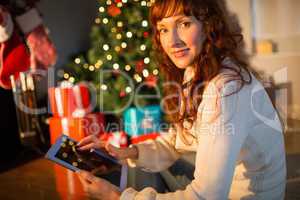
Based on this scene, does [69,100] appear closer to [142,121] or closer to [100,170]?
[142,121]

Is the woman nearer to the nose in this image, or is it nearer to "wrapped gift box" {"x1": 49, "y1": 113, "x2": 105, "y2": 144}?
the nose

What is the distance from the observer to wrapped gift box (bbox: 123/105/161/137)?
1896 mm

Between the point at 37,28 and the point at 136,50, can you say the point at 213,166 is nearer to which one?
the point at 37,28

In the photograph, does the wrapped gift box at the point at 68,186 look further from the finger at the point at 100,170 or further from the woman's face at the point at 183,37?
the woman's face at the point at 183,37

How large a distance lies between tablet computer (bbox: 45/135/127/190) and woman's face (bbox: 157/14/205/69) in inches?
14.0

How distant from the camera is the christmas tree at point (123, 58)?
187cm

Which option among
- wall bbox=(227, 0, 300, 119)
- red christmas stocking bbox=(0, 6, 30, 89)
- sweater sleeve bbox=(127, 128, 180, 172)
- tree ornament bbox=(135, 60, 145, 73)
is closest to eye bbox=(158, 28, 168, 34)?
sweater sleeve bbox=(127, 128, 180, 172)

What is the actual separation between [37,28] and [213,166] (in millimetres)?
1122

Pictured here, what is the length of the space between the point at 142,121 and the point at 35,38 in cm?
74

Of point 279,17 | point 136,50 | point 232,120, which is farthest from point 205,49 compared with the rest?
point 279,17

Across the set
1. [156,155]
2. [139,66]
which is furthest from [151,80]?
[156,155]

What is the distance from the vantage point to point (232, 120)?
699mm

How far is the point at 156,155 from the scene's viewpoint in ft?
3.34

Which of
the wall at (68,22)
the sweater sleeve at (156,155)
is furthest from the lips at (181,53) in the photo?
the wall at (68,22)
